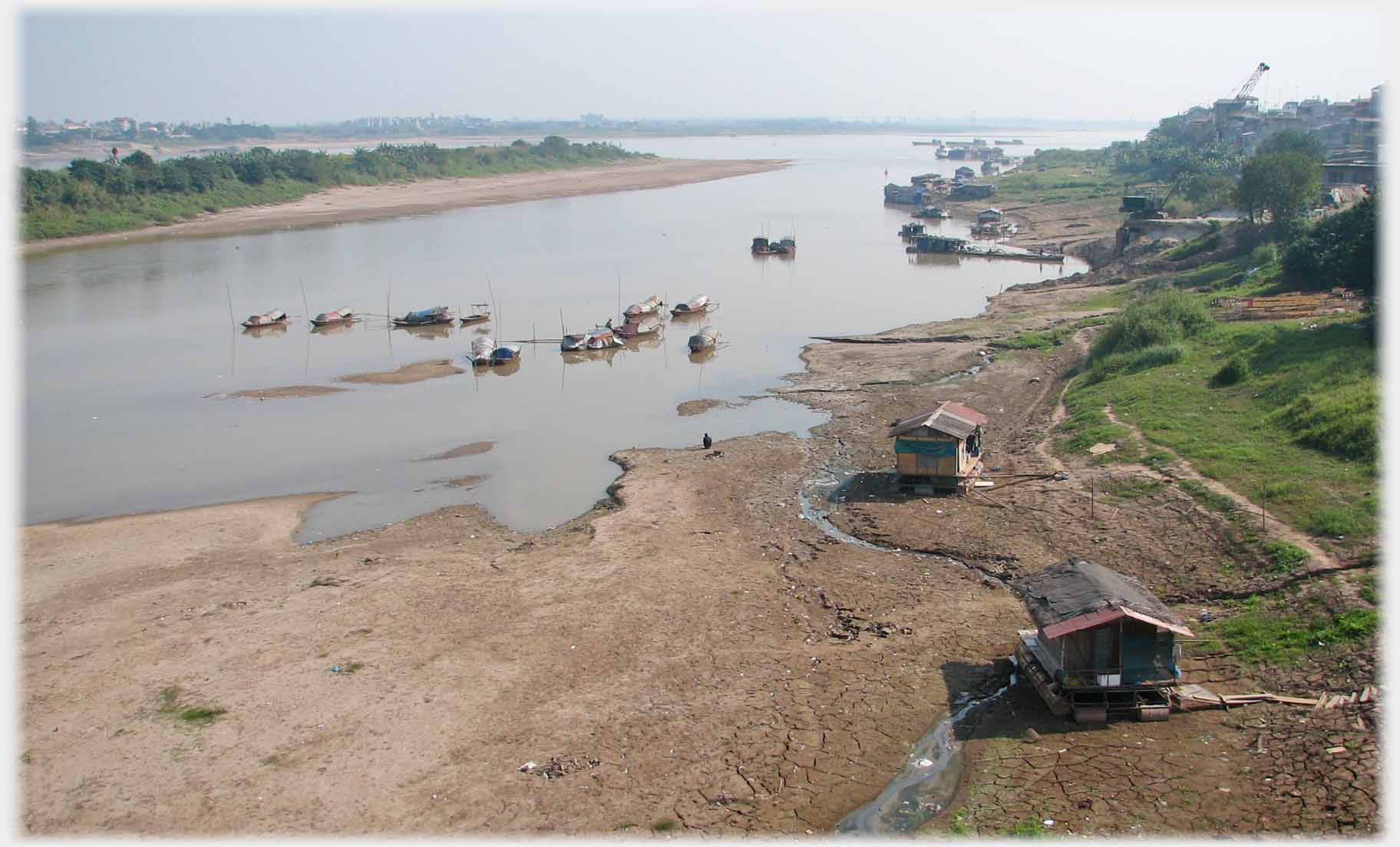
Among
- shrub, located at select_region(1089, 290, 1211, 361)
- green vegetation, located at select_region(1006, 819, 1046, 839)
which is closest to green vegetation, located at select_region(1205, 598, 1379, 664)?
green vegetation, located at select_region(1006, 819, 1046, 839)

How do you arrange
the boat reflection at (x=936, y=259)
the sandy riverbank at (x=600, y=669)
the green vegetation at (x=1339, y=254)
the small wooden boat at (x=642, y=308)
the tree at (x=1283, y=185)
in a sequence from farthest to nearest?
the boat reflection at (x=936, y=259), the small wooden boat at (x=642, y=308), the tree at (x=1283, y=185), the green vegetation at (x=1339, y=254), the sandy riverbank at (x=600, y=669)

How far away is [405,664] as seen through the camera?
14844mm

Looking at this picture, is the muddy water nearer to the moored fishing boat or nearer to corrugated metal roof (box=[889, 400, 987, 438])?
the moored fishing boat

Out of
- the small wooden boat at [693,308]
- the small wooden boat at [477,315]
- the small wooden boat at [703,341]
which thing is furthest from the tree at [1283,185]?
the small wooden boat at [477,315]

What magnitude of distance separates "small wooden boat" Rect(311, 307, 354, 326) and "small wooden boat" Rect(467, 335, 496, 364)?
836 centimetres

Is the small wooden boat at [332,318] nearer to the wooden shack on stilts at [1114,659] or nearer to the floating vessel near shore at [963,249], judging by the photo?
the floating vessel near shore at [963,249]

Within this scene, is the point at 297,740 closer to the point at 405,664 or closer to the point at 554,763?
the point at 405,664

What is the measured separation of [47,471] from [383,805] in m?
19.7

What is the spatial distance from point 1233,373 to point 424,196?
86587mm

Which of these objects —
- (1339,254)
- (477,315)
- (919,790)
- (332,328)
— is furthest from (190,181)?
(919,790)

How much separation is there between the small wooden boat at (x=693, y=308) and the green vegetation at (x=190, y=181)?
44986mm

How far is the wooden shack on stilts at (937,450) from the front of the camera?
68.4 feet

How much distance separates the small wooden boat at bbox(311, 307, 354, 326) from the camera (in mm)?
43562

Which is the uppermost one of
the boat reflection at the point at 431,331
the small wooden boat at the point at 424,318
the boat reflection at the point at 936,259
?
the boat reflection at the point at 936,259
